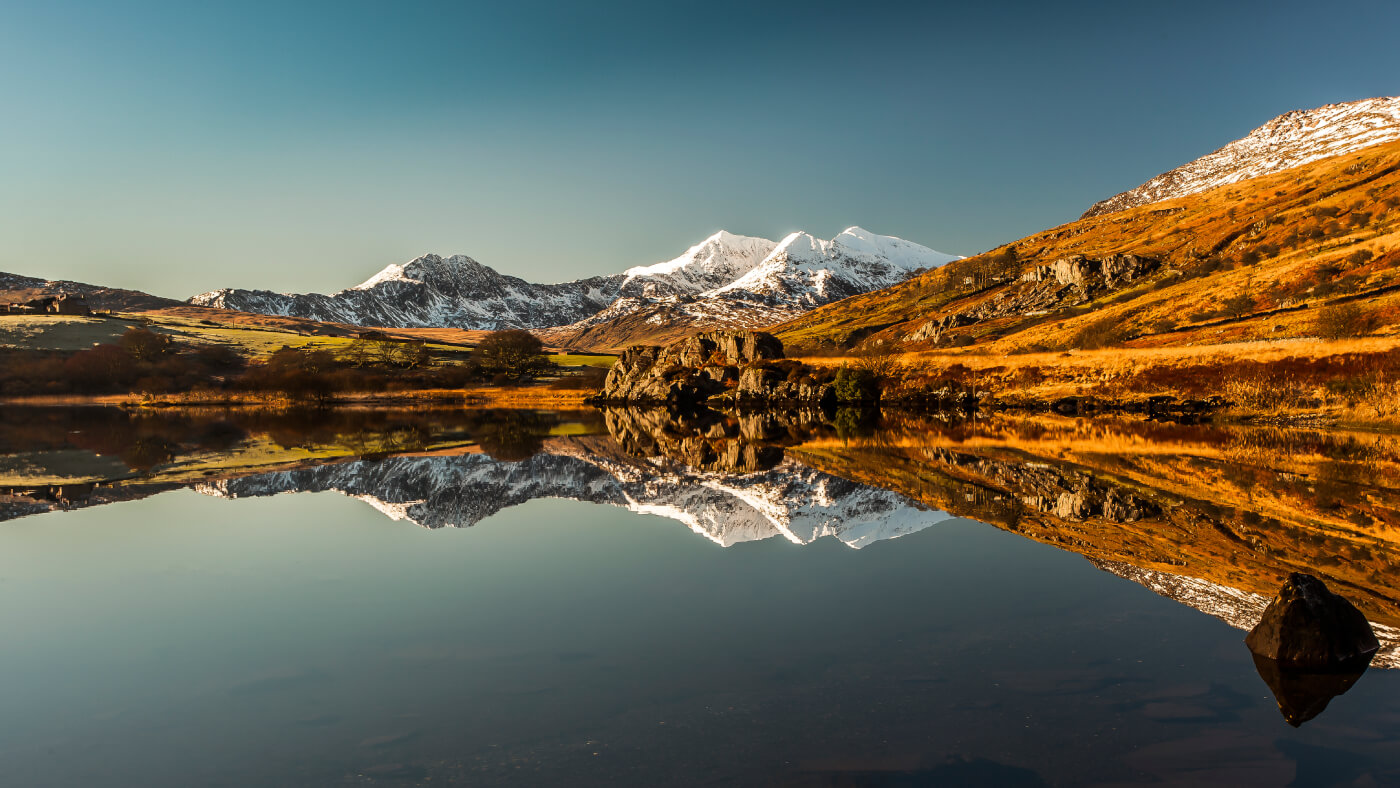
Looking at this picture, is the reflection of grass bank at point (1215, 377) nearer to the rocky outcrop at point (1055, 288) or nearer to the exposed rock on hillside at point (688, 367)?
the exposed rock on hillside at point (688, 367)

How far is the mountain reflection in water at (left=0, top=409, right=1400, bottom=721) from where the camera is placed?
16594mm

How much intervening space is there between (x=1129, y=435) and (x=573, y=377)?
125m

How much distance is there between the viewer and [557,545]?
64.4 ft

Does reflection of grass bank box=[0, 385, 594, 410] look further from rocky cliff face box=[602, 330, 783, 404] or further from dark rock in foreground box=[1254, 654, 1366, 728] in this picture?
dark rock in foreground box=[1254, 654, 1366, 728]

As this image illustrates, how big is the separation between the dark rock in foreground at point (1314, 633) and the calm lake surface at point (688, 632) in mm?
396

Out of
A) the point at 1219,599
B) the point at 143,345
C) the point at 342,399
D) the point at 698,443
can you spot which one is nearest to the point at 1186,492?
the point at 1219,599

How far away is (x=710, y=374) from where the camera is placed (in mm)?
114562

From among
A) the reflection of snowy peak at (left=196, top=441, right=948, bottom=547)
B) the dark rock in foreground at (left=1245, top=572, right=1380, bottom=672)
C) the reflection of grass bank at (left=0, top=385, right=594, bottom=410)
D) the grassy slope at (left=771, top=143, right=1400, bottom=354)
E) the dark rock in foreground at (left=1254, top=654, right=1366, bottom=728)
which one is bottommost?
the reflection of grass bank at (left=0, top=385, right=594, bottom=410)

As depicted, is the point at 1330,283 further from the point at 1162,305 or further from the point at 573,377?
the point at 573,377

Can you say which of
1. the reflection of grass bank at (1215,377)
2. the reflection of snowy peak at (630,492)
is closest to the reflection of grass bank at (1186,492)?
the reflection of snowy peak at (630,492)

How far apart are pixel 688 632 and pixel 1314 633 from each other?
32.9 feet

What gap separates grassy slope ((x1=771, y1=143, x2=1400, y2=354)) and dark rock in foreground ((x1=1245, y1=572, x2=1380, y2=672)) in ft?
212

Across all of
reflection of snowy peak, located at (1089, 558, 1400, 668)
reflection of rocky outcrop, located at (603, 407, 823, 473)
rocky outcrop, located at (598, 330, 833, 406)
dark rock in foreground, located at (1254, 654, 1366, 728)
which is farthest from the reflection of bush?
dark rock in foreground, located at (1254, 654, 1366, 728)

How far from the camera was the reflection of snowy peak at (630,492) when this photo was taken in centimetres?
2148
